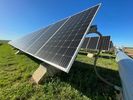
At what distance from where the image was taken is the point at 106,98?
3588 mm

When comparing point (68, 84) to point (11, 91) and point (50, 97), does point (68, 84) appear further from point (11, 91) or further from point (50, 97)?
point (11, 91)

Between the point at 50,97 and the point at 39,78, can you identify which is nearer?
the point at 50,97

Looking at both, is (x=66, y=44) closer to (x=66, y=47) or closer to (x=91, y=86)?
(x=66, y=47)

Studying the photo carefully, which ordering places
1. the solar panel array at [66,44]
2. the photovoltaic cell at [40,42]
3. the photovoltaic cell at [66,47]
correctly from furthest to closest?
the photovoltaic cell at [40,42], the photovoltaic cell at [66,47], the solar panel array at [66,44]

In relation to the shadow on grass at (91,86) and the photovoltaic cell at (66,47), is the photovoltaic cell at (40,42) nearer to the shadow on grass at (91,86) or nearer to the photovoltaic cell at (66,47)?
the photovoltaic cell at (66,47)

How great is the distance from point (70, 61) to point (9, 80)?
10.3 ft

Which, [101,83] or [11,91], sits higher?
[101,83]

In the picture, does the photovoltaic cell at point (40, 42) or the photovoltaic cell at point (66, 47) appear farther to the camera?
the photovoltaic cell at point (40, 42)

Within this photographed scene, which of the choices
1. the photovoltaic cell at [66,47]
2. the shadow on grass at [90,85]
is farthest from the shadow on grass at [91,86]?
the photovoltaic cell at [66,47]

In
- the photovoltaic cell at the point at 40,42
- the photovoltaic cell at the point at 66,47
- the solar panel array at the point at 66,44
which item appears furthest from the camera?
the photovoltaic cell at the point at 40,42

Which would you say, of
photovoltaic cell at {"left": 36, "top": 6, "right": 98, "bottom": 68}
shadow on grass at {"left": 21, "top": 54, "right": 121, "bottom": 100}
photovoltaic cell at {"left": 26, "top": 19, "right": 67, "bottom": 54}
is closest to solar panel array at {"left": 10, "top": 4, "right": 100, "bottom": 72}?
photovoltaic cell at {"left": 36, "top": 6, "right": 98, "bottom": 68}

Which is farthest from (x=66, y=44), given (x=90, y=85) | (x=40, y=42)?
(x=40, y=42)

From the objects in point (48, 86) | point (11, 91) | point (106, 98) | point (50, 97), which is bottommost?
point (11, 91)

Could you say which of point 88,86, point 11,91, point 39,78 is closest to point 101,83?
point 88,86
